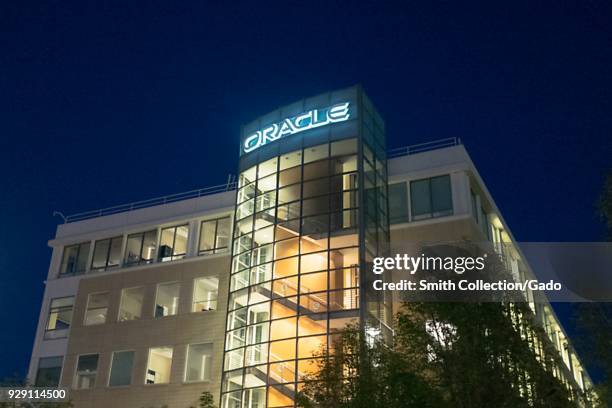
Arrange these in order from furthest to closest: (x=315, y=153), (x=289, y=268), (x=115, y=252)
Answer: (x=115, y=252) → (x=315, y=153) → (x=289, y=268)

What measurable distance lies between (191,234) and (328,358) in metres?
24.1

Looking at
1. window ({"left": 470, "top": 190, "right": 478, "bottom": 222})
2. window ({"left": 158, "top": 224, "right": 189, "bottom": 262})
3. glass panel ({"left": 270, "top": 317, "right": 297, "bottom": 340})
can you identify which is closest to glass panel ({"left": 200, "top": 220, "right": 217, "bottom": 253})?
window ({"left": 158, "top": 224, "right": 189, "bottom": 262})

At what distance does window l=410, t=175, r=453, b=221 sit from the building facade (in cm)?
6

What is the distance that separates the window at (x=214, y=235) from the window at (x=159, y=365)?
6.32m

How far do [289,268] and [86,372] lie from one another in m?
15.8

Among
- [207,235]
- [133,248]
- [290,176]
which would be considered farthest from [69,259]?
[290,176]

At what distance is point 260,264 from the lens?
37.2m

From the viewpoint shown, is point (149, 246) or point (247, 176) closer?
point (247, 176)

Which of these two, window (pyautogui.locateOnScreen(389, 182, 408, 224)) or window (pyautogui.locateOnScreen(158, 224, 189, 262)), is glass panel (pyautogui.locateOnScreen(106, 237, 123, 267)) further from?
window (pyautogui.locateOnScreen(389, 182, 408, 224))

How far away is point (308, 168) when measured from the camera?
3891 centimetres

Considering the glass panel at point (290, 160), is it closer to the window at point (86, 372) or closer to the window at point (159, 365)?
the window at point (159, 365)

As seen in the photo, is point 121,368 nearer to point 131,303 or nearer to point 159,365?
point 159,365

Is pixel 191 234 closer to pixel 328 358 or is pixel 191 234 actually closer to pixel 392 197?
pixel 392 197

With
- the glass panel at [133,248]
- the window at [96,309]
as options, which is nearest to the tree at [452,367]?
the window at [96,309]
